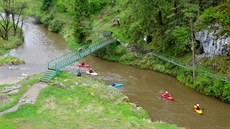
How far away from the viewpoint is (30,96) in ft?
95.5

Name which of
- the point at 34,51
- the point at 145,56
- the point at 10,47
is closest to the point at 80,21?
the point at 34,51

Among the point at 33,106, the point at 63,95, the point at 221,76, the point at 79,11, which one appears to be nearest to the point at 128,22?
the point at 79,11

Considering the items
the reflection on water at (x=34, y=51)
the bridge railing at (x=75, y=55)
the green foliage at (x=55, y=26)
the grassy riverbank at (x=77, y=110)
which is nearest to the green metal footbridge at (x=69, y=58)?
the bridge railing at (x=75, y=55)

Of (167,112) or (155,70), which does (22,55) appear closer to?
(155,70)

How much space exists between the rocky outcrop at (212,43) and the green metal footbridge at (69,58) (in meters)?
14.1

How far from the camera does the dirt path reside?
26891 millimetres

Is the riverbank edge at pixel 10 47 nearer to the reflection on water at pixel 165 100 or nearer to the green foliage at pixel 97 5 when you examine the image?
the reflection on water at pixel 165 100

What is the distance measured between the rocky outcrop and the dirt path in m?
20.0

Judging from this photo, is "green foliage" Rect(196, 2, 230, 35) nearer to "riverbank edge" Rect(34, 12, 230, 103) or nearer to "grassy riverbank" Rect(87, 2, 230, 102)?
"grassy riverbank" Rect(87, 2, 230, 102)

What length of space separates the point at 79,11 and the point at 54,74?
21.1 m

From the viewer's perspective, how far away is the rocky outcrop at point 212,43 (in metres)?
36.0

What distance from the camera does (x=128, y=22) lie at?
159 ft

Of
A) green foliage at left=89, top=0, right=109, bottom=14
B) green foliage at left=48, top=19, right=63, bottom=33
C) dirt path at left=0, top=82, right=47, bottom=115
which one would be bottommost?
dirt path at left=0, top=82, right=47, bottom=115

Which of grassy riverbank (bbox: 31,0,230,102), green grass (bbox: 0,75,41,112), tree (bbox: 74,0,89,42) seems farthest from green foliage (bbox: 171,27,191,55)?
green grass (bbox: 0,75,41,112)
